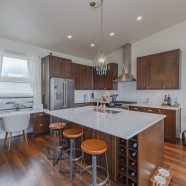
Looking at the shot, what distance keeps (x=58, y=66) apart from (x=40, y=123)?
1922 millimetres

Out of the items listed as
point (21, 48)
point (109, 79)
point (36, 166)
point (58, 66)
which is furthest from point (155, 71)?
point (21, 48)

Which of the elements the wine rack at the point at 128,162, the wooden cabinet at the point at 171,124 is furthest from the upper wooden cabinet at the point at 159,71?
the wine rack at the point at 128,162

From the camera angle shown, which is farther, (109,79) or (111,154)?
(109,79)

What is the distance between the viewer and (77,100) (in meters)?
5.23

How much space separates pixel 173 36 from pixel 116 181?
4.08 m

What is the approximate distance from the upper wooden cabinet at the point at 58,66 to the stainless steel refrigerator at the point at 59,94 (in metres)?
0.21

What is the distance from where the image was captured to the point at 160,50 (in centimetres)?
383

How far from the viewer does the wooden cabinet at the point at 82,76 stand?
4767mm

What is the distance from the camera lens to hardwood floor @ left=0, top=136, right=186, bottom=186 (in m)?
1.84

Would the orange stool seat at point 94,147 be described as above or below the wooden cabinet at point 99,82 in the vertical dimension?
below

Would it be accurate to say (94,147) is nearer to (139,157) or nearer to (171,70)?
(139,157)

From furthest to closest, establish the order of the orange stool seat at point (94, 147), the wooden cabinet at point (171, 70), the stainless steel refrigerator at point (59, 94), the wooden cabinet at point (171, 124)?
the stainless steel refrigerator at point (59, 94) < the wooden cabinet at point (171, 70) < the wooden cabinet at point (171, 124) < the orange stool seat at point (94, 147)

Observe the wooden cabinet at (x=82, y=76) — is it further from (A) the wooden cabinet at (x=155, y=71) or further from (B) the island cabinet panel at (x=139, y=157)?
(B) the island cabinet panel at (x=139, y=157)

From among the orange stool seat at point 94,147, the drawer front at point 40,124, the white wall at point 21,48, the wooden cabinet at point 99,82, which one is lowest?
the drawer front at point 40,124
